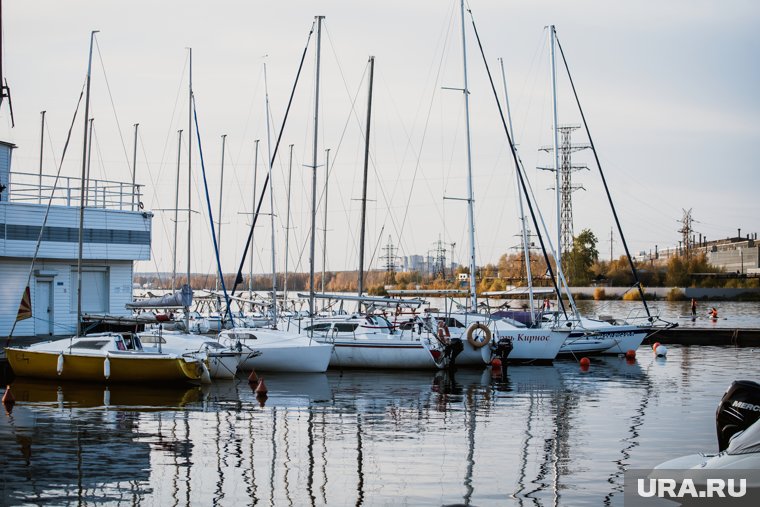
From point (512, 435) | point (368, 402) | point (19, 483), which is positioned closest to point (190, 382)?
point (368, 402)

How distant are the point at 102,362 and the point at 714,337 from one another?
3661 cm

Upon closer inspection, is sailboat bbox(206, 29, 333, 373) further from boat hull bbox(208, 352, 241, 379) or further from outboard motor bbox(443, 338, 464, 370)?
outboard motor bbox(443, 338, 464, 370)

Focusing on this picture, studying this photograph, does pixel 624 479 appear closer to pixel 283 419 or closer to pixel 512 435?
pixel 512 435

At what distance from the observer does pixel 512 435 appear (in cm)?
2252

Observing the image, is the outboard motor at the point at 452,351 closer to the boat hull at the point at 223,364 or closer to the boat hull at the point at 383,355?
the boat hull at the point at 383,355

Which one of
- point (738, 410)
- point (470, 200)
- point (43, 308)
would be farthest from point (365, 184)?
point (738, 410)

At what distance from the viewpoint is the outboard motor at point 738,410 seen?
1633 cm

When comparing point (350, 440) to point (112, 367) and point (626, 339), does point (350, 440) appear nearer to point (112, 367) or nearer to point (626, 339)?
point (112, 367)

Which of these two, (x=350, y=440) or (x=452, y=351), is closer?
(x=350, y=440)

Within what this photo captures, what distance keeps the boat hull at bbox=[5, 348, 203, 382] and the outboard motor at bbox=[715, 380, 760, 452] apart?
63.7 ft

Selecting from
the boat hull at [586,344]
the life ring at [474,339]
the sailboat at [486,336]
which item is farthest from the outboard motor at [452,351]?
the boat hull at [586,344]

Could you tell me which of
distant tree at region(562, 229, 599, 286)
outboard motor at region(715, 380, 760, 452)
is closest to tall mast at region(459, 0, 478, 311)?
outboard motor at region(715, 380, 760, 452)

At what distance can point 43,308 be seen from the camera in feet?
134

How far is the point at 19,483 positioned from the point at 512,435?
1135 centimetres
